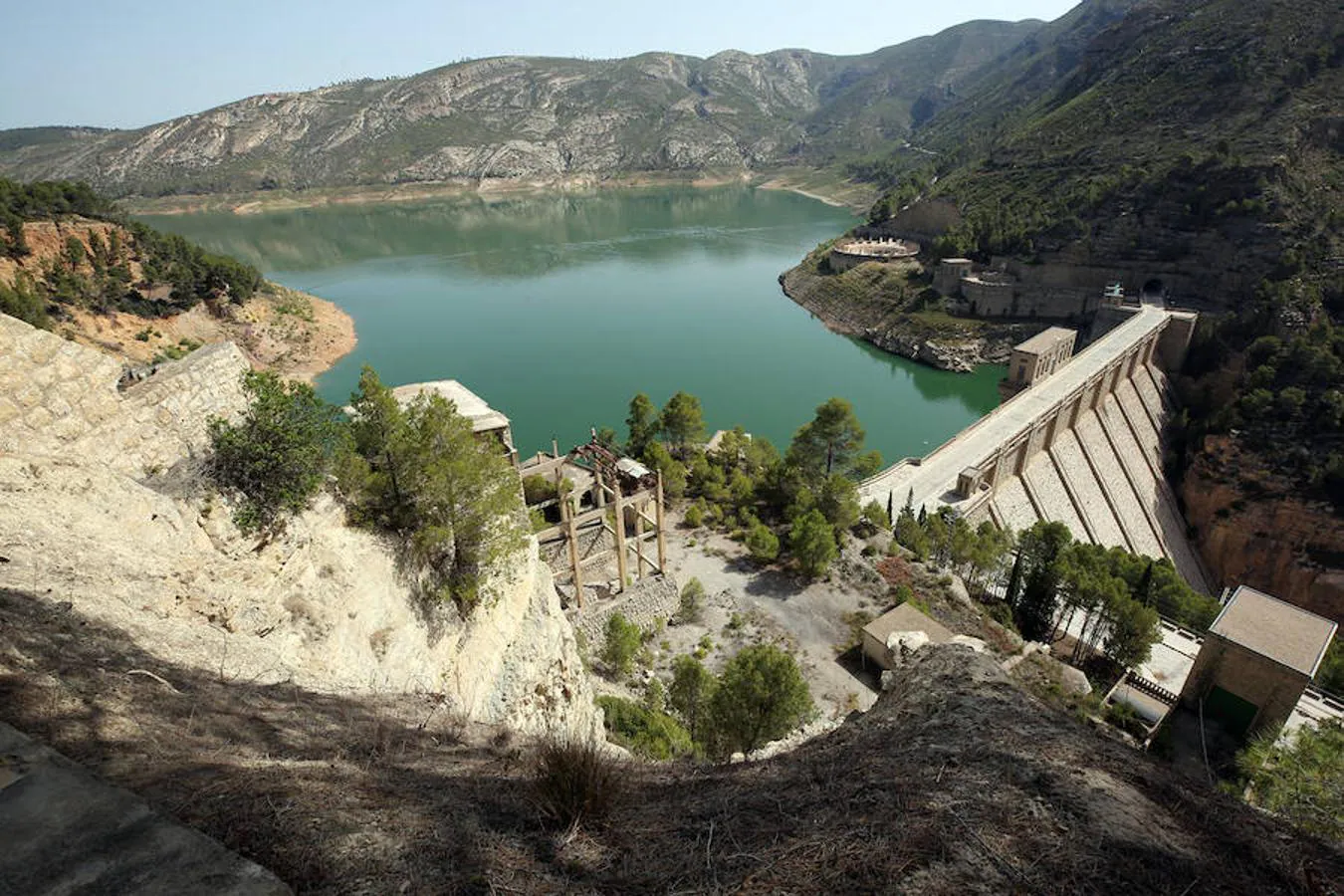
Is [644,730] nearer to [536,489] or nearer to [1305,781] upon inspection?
[536,489]

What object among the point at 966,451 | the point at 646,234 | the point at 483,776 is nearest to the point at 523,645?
the point at 483,776

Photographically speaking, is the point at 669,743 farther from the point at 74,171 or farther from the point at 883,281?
the point at 74,171

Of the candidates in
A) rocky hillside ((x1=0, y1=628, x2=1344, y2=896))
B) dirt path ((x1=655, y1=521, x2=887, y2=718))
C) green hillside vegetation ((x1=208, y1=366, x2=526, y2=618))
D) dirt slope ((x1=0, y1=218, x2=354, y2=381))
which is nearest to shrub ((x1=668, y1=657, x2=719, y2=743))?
dirt path ((x1=655, y1=521, x2=887, y2=718))

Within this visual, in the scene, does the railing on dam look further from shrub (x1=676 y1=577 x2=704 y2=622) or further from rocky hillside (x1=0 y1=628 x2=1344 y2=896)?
rocky hillside (x1=0 y1=628 x2=1344 y2=896)

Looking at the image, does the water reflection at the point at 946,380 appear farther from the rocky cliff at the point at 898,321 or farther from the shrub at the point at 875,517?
the shrub at the point at 875,517

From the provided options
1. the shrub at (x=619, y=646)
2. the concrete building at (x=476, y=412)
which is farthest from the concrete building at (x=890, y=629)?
the concrete building at (x=476, y=412)

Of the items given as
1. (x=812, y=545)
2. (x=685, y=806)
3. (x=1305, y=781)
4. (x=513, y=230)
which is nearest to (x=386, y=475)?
(x=685, y=806)
